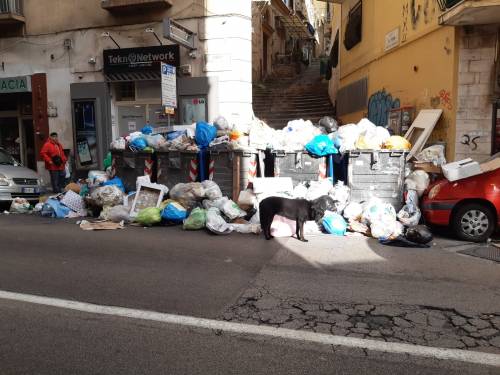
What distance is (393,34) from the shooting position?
40.3 ft

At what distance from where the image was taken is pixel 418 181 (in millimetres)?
8086

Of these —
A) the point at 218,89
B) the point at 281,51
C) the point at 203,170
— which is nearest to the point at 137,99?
the point at 218,89

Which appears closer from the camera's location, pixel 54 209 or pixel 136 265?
pixel 136 265

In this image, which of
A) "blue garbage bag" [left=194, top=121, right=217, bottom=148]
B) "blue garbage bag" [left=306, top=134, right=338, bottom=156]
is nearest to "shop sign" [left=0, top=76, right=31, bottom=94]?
"blue garbage bag" [left=194, top=121, right=217, bottom=148]

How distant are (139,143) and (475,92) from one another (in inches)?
273

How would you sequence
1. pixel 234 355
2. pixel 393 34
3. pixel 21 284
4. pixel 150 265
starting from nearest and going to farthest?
pixel 234 355
pixel 21 284
pixel 150 265
pixel 393 34

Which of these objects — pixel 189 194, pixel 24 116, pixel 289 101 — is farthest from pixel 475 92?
pixel 24 116

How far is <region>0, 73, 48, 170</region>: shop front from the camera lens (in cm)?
1508

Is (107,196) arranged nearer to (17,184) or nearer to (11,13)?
(17,184)

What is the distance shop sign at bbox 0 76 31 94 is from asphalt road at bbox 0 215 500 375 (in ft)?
29.1

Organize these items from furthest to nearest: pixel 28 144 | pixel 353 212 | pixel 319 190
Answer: pixel 28 144, pixel 319 190, pixel 353 212

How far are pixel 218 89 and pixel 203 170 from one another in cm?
439

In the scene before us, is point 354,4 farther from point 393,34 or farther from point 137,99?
point 137,99

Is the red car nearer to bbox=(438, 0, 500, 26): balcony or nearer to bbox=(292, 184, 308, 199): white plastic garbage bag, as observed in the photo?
bbox=(292, 184, 308, 199): white plastic garbage bag
